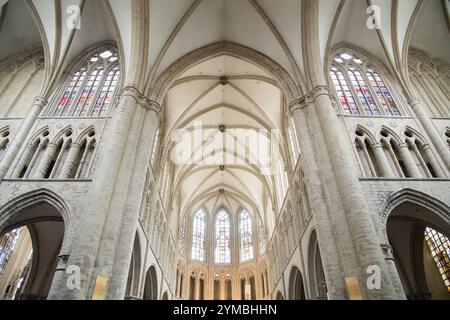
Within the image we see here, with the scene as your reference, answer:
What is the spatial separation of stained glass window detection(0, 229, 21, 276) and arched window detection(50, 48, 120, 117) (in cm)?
1019

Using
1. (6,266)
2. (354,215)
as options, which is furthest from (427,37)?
(6,266)

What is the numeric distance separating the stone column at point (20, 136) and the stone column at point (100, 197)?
3485 mm

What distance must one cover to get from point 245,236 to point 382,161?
69.0 feet

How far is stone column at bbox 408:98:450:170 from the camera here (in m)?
12.9

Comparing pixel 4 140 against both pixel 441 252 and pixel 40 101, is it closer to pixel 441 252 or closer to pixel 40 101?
pixel 40 101

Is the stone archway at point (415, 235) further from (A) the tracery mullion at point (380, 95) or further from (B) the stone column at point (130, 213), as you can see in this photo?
(B) the stone column at point (130, 213)

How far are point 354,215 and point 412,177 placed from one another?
4.06 metres

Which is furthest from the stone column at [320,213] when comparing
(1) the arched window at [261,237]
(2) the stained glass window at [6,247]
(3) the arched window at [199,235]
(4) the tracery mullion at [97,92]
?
(3) the arched window at [199,235]

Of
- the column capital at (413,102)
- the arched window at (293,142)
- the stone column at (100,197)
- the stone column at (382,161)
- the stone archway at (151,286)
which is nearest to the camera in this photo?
the stone column at (100,197)

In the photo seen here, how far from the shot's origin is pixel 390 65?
16.8m

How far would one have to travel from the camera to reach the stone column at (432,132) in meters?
12.9

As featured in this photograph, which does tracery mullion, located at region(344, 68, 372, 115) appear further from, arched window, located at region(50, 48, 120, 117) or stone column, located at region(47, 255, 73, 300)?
stone column, located at region(47, 255, 73, 300)

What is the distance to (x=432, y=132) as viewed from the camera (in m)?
13.6

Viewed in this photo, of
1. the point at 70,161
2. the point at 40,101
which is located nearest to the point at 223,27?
the point at 40,101
